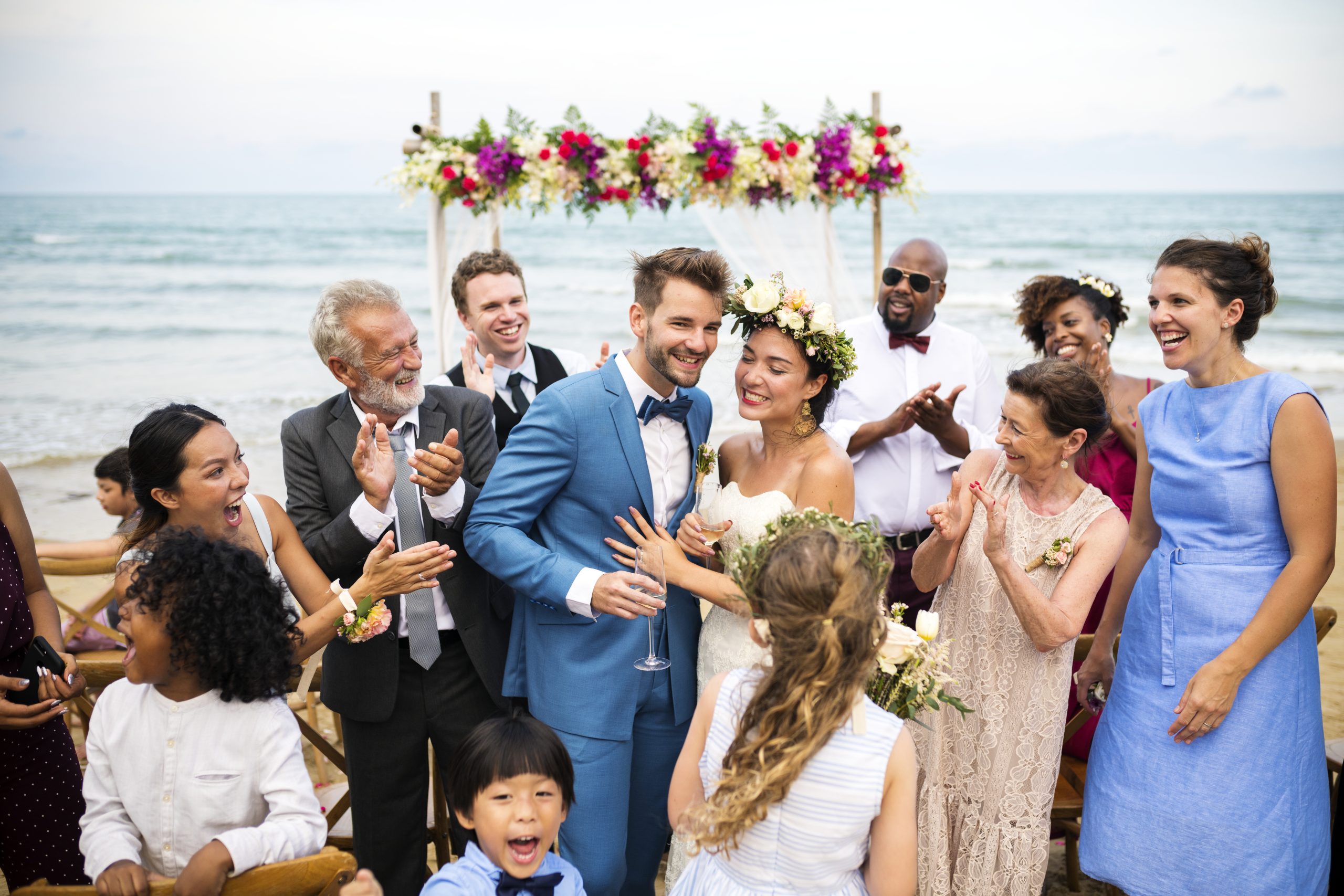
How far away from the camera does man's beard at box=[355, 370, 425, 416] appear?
3318mm

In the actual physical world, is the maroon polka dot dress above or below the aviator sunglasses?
below

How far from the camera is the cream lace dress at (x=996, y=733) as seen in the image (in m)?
3.25

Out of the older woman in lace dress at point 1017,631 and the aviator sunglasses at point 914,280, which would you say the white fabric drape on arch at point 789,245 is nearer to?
the aviator sunglasses at point 914,280

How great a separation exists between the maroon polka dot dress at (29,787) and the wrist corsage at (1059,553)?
3.31 m

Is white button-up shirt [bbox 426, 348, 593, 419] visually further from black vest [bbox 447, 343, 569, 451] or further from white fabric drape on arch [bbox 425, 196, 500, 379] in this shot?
white fabric drape on arch [bbox 425, 196, 500, 379]

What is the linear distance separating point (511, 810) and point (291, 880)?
0.55 m

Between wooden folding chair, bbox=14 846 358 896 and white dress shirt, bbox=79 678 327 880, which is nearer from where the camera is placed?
wooden folding chair, bbox=14 846 358 896

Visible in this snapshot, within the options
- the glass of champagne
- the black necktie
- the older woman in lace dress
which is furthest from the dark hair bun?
the black necktie

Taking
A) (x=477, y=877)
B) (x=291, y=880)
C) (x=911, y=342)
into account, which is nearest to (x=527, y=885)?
(x=477, y=877)

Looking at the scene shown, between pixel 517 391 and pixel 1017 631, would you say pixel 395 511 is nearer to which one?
pixel 517 391

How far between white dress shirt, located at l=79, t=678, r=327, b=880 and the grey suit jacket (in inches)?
27.7

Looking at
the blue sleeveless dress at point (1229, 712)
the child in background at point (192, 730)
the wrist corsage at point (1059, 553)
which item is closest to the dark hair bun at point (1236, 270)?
the blue sleeveless dress at point (1229, 712)

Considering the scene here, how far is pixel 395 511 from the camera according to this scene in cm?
336

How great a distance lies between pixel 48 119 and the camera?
4512 centimetres
